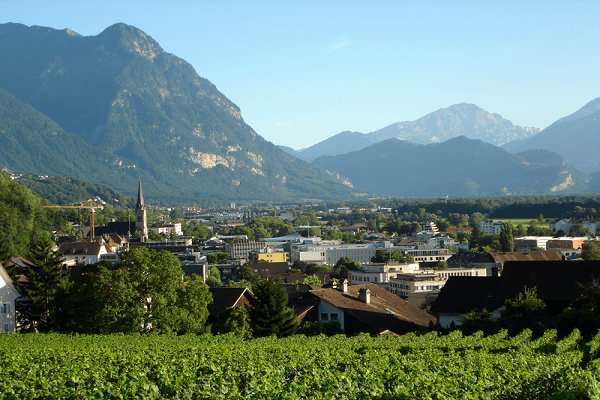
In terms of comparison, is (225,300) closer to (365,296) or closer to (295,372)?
(365,296)

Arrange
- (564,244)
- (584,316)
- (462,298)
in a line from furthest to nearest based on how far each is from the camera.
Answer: (564,244), (462,298), (584,316)

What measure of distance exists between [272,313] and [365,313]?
7.87 metres

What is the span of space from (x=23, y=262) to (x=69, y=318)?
32.4m

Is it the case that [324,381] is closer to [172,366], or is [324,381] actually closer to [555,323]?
[172,366]

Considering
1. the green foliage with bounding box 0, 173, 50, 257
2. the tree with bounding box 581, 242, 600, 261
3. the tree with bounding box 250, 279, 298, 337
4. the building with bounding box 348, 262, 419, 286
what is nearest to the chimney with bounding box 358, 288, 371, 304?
the tree with bounding box 250, 279, 298, 337

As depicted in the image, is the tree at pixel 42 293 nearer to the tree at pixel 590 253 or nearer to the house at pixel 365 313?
the house at pixel 365 313

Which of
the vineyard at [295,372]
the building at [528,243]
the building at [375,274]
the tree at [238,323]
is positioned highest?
the vineyard at [295,372]

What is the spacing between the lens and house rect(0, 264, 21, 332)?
44.1 metres

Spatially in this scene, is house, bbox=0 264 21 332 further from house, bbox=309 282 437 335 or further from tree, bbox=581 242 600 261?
tree, bbox=581 242 600 261

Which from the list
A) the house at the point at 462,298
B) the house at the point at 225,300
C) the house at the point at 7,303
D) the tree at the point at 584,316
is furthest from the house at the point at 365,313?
the house at the point at 7,303

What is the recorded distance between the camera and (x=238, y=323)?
3769 cm

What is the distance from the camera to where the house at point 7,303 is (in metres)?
44.1

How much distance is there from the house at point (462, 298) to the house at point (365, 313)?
1.25 meters

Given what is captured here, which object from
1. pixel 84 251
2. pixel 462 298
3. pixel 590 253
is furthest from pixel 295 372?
pixel 590 253
